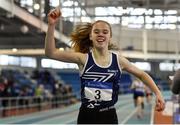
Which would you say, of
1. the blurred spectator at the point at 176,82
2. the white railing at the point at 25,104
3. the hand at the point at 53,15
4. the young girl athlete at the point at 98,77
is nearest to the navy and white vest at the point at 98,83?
the young girl athlete at the point at 98,77

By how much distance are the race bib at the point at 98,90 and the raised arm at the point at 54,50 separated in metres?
0.20

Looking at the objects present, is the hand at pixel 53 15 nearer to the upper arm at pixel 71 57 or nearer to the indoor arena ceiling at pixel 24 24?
the upper arm at pixel 71 57

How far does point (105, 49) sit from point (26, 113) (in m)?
17.7

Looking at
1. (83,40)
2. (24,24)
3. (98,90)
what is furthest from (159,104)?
(24,24)

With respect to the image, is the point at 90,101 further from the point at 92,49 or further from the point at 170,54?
the point at 170,54

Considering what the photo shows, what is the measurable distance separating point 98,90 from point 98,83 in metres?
0.06

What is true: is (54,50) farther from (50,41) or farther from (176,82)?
(176,82)

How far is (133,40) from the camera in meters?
41.8

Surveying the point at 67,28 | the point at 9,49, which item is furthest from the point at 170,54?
the point at 67,28

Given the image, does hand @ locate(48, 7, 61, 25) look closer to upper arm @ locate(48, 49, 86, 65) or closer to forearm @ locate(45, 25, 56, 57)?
forearm @ locate(45, 25, 56, 57)

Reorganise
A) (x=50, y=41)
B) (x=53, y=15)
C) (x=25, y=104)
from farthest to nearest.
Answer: (x=25, y=104) → (x=50, y=41) → (x=53, y=15)

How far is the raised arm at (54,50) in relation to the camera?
343cm

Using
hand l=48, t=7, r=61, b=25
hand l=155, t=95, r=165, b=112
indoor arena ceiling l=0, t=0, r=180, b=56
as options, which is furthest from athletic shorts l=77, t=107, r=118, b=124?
indoor arena ceiling l=0, t=0, r=180, b=56

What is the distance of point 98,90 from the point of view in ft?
12.2
